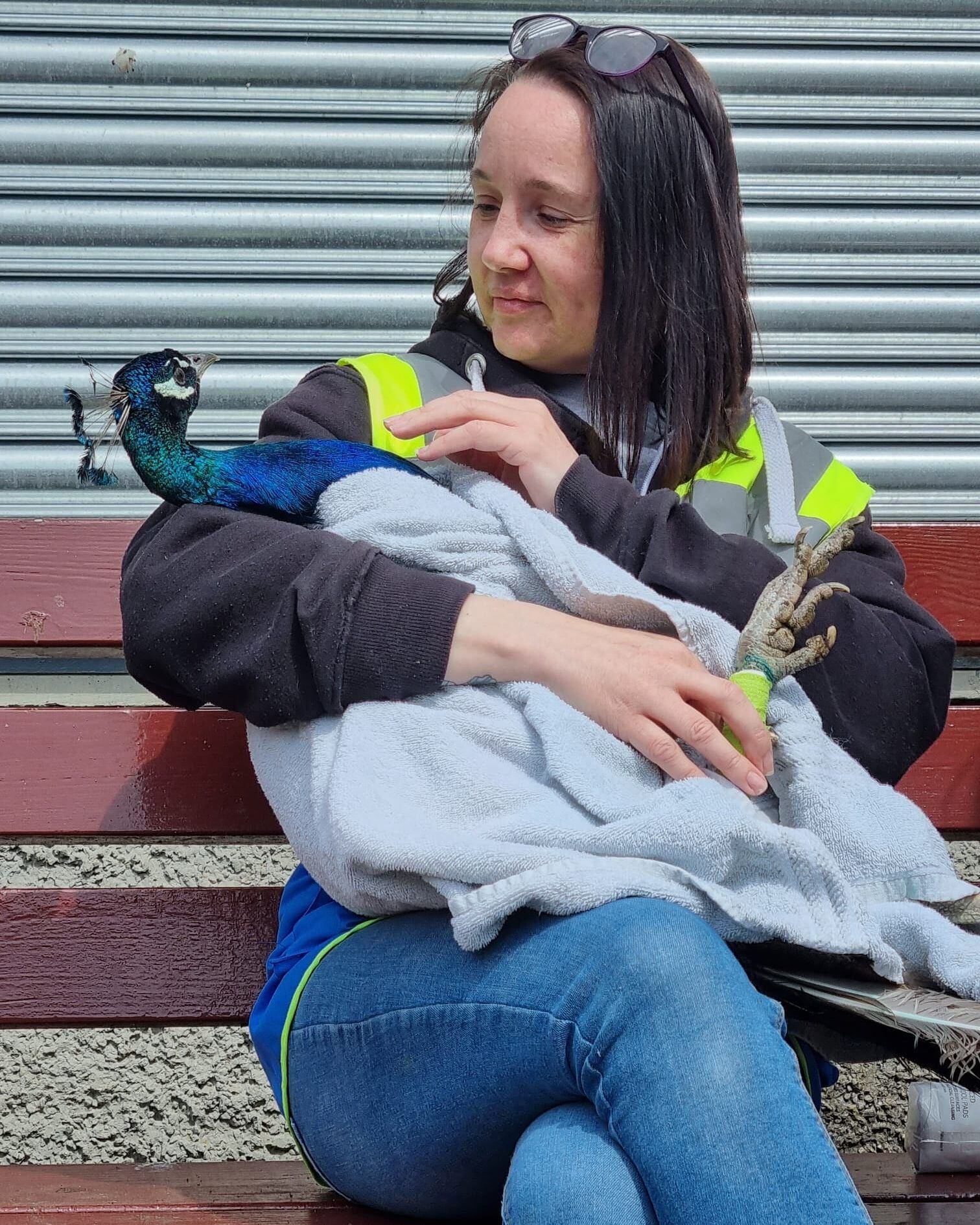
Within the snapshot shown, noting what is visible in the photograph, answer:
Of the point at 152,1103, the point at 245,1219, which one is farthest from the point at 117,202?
the point at 245,1219

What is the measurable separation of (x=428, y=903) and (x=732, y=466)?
0.82 meters

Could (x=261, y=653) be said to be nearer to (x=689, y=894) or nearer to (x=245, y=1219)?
(x=689, y=894)

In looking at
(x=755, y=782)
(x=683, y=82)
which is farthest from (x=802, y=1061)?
(x=683, y=82)

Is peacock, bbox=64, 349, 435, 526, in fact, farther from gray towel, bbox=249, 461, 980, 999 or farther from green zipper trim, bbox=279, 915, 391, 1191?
green zipper trim, bbox=279, 915, 391, 1191

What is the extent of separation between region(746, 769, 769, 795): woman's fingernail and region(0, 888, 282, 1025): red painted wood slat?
34.2 inches

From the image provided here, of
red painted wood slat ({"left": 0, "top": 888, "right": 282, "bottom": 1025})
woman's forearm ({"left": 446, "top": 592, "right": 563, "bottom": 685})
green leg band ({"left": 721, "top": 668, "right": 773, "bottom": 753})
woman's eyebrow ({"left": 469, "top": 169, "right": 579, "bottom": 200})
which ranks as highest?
woman's eyebrow ({"left": 469, "top": 169, "right": 579, "bottom": 200})

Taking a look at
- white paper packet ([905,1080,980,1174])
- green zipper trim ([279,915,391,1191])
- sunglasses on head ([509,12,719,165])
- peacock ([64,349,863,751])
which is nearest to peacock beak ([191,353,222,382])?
peacock ([64,349,863,751])

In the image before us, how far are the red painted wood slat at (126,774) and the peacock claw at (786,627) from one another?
0.89 m

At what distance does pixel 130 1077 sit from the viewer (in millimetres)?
2879

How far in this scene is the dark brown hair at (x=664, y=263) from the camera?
1.88 metres

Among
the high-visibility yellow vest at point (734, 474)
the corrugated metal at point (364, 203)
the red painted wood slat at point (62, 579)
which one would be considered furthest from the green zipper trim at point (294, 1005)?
the corrugated metal at point (364, 203)

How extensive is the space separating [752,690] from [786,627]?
0.31ft

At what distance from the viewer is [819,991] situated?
1.37 m

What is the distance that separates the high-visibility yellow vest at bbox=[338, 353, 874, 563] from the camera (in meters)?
1.85
